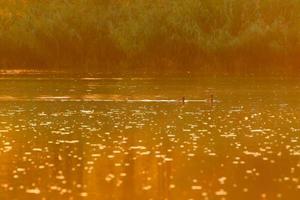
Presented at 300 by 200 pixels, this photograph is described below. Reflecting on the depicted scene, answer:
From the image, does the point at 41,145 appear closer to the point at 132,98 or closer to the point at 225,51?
the point at 132,98

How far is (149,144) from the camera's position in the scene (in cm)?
3250

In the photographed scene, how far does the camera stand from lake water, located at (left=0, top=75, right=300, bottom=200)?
923 inches

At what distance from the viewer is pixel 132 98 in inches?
2170

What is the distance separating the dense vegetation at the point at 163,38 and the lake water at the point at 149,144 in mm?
17813

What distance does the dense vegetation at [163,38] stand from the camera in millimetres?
78500

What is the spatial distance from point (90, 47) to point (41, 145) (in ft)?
173

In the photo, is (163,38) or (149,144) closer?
(149,144)

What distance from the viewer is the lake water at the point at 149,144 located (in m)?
23.4

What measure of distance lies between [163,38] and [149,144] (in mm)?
49128

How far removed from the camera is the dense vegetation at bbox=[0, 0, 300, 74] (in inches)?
3091

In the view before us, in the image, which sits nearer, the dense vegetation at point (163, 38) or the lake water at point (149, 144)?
the lake water at point (149, 144)

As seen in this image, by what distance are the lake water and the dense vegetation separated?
58.4ft

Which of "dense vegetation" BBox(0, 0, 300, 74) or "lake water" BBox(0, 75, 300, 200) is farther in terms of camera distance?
"dense vegetation" BBox(0, 0, 300, 74)

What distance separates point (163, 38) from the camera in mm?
81188
